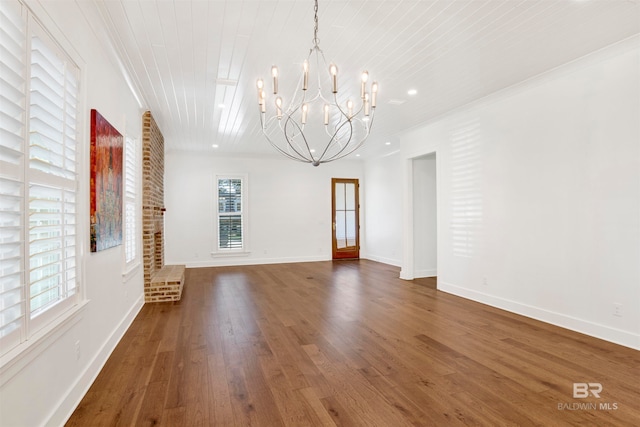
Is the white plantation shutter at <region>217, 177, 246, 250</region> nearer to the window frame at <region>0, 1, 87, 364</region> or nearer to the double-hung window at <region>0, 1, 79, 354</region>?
the window frame at <region>0, 1, 87, 364</region>

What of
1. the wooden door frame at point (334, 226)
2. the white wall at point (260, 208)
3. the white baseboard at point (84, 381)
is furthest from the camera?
the wooden door frame at point (334, 226)

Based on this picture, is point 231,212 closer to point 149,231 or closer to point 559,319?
point 149,231

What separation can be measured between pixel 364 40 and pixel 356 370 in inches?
111

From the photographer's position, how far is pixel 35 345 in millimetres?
1715

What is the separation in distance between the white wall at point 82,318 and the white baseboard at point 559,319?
14.8ft

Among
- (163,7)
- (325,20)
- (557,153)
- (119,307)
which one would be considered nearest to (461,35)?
(325,20)

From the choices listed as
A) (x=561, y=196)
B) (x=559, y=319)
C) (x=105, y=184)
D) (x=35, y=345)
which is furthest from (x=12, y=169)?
(x=559, y=319)

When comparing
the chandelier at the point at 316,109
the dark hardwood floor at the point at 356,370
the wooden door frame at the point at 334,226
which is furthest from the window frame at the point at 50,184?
the wooden door frame at the point at 334,226

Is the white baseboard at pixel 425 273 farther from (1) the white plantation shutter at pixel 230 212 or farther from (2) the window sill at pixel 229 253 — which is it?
(1) the white plantation shutter at pixel 230 212

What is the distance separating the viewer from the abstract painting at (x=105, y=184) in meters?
2.63

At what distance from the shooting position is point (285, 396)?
2361 mm

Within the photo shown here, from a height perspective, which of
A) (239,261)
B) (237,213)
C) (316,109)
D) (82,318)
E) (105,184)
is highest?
(316,109)

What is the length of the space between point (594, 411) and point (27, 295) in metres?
3.31

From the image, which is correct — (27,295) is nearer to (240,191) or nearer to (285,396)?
(285,396)
